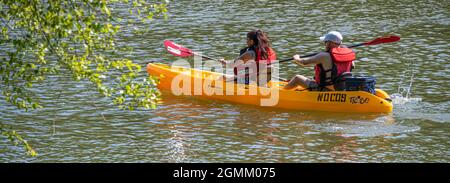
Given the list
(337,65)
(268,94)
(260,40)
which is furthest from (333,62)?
(260,40)

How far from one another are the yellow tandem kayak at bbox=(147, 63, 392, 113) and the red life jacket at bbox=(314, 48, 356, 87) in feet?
0.73

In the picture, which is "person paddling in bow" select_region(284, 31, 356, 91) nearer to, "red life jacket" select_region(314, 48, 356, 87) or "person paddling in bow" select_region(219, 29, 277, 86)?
"red life jacket" select_region(314, 48, 356, 87)

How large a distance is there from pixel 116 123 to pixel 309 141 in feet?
10.3

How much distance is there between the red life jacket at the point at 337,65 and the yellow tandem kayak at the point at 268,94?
22 cm

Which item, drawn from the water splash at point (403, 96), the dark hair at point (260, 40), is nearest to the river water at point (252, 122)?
the water splash at point (403, 96)

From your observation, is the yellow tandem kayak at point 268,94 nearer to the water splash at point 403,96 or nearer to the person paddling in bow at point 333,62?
the person paddling in bow at point 333,62

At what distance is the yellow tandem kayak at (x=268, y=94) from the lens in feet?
43.6

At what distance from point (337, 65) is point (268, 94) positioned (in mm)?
1350

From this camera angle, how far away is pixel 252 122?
525 inches

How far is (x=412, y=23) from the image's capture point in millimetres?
20969

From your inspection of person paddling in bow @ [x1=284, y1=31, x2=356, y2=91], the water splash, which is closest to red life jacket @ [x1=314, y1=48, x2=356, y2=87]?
Result: person paddling in bow @ [x1=284, y1=31, x2=356, y2=91]

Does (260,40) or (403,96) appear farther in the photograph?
(403,96)

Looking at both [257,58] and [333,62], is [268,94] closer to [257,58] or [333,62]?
[257,58]
